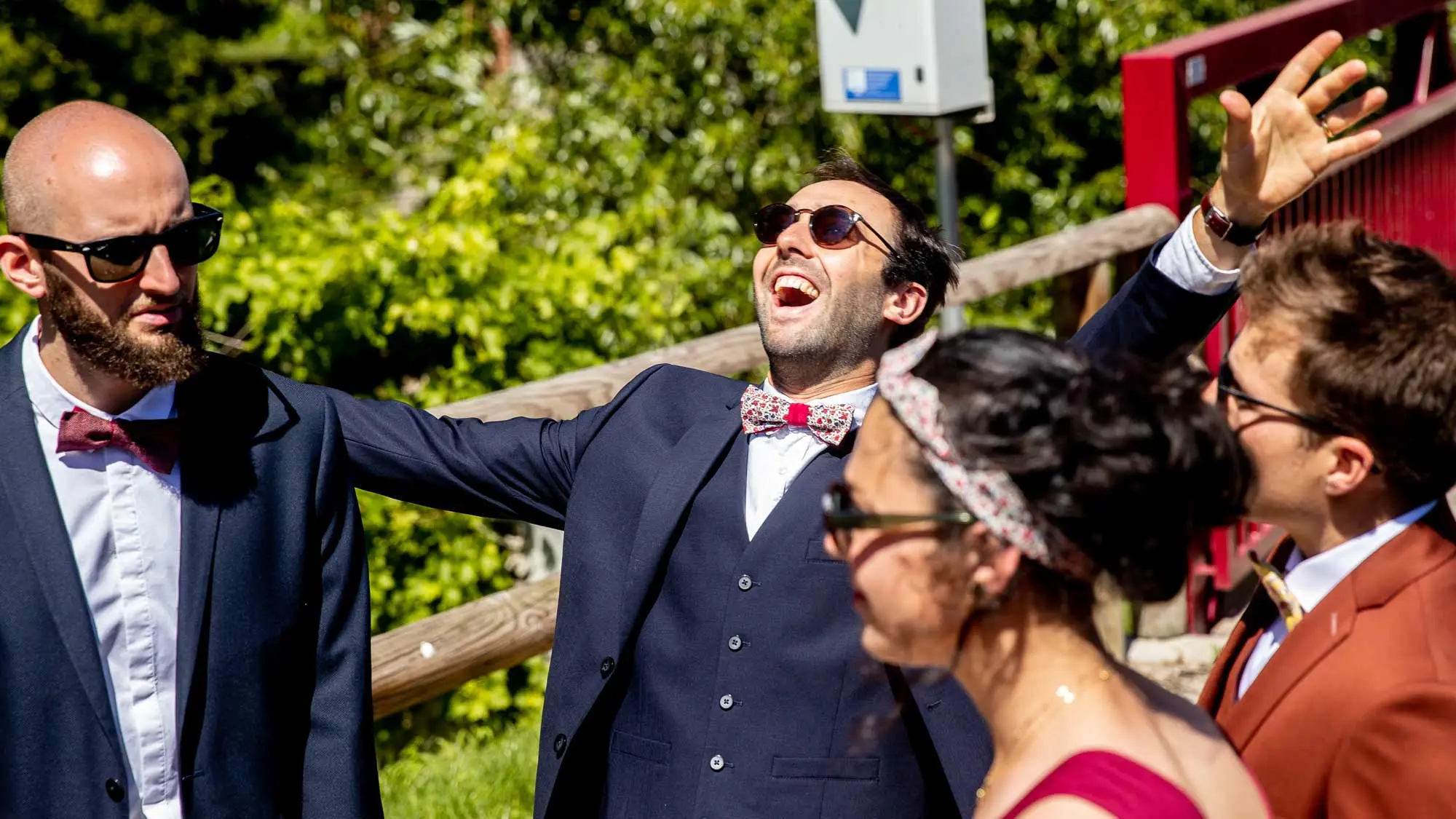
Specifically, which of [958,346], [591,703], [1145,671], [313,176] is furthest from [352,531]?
[313,176]

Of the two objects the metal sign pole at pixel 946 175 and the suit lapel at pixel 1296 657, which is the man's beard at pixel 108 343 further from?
the metal sign pole at pixel 946 175

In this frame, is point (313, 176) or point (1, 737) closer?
point (1, 737)

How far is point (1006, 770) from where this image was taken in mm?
1759

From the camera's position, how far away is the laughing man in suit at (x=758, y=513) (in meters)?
2.52

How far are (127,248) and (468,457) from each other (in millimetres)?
752

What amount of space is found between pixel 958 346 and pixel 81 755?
4.59 feet

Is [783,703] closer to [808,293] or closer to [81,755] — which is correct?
[808,293]

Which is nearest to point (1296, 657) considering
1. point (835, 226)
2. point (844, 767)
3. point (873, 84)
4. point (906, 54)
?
point (844, 767)

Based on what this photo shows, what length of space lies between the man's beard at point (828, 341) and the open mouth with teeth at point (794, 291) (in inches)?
1.6

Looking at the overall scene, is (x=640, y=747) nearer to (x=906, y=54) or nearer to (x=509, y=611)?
(x=509, y=611)

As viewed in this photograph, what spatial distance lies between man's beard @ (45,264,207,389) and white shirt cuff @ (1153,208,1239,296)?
1609mm

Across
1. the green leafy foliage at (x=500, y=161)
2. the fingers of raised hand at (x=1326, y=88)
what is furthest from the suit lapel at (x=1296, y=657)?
the green leafy foliage at (x=500, y=161)

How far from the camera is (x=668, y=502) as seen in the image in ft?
8.82

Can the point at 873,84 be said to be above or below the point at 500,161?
above
